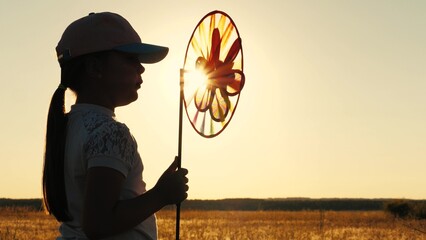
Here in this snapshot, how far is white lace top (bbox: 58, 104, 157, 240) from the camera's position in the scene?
7.53ft

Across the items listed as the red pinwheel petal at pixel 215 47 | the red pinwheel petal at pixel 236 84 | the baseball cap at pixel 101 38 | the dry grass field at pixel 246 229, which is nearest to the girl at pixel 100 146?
the baseball cap at pixel 101 38

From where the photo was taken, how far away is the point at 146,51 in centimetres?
248

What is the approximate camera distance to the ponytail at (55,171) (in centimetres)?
243

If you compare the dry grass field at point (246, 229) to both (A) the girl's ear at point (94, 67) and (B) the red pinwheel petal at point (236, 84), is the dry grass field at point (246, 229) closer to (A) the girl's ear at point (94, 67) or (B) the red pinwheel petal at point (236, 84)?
(B) the red pinwheel petal at point (236, 84)

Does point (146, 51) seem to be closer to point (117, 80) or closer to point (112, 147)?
point (117, 80)

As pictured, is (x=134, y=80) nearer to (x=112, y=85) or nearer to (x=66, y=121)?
(x=112, y=85)

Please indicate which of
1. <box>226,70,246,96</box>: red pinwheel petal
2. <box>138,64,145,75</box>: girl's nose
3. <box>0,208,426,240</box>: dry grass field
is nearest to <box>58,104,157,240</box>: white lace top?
<box>138,64,145,75</box>: girl's nose

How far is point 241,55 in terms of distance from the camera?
3.25m

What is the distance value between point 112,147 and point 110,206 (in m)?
0.15

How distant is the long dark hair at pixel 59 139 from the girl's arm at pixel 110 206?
0.18 metres

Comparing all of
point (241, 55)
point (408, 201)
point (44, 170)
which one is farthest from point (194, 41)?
point (408, 201)

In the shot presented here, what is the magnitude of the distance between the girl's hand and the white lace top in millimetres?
58

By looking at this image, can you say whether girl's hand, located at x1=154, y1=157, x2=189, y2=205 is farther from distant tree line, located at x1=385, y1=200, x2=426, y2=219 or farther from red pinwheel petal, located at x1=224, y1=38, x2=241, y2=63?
distant tree line, located at x1=385, y1=200, x2=426, y2=219

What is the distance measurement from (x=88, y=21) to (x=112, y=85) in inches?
7.7
